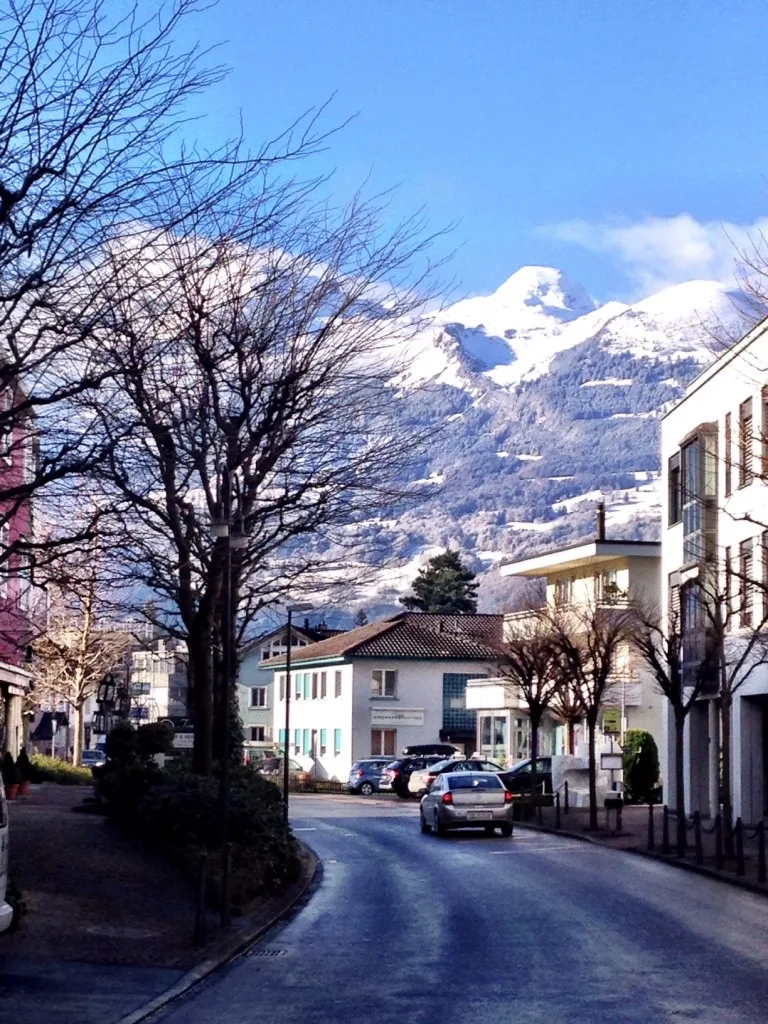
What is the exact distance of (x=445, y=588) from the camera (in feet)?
385

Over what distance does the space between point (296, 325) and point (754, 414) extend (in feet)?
52.8

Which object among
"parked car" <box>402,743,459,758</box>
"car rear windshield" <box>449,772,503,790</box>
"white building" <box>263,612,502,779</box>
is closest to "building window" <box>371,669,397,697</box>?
"white building" <box>263,612,502,779</box>

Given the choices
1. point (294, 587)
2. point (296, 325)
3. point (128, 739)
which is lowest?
point (128, 739)

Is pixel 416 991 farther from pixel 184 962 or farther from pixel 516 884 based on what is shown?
pixel 516 884

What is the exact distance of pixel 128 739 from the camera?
1205 inches

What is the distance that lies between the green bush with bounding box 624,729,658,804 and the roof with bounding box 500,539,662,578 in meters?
9.12

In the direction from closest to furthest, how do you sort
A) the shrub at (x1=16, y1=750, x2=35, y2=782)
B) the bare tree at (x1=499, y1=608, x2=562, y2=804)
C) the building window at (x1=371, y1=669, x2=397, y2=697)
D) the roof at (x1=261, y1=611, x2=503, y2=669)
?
the shrub at (x1=16, y1=750, x2=35, y2=782) → the bare tree at (x1=499, y1=608, x2=562, y2=804) → the building window at (x1=371, y1=669, x2=397, y2=697) → the roof at (x1=261, y1=611, x2=503, y2=669)

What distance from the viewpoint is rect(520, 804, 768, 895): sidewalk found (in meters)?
24.7

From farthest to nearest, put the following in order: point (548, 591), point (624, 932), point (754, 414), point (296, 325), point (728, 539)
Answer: point (548, 591)
point (728, 539)
point (754, 414)
point (296, 325)
point (624, 932)

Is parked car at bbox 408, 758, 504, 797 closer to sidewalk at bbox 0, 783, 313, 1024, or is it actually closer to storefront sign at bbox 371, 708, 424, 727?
storefront sign at bbox 371, 708, 424, 727

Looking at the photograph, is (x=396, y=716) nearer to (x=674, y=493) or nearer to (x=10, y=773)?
(x=674, y=493)

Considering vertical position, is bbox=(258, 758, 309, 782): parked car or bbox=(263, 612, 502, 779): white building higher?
bbox=(263, 612, 502, 779): white building

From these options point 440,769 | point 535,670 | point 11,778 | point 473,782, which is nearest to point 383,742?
point 440,769

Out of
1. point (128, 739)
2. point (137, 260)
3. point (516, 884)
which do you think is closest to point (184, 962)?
point (137, 260)
